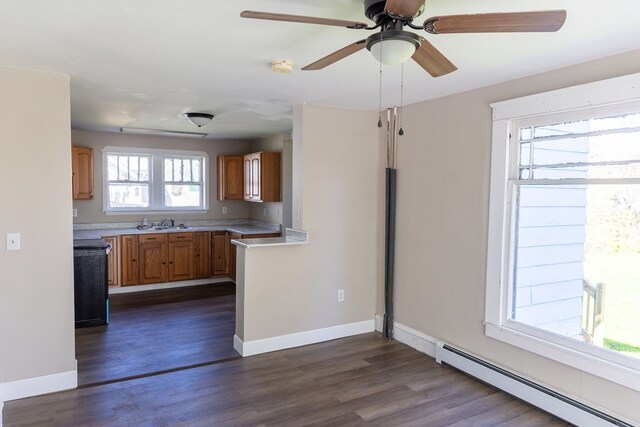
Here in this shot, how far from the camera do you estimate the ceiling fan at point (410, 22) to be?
1453 mm

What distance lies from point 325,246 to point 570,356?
87.3 inches

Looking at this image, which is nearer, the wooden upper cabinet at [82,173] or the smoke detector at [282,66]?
the smoke detector at [282,66]

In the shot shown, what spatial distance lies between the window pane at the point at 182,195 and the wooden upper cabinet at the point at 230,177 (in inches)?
17.1

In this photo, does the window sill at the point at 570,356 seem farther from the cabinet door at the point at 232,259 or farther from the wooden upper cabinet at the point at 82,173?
the wooden upper cabinet at the point at 82,173

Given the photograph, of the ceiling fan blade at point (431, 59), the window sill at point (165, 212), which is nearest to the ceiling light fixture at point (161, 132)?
the window sill at point (165, 212)

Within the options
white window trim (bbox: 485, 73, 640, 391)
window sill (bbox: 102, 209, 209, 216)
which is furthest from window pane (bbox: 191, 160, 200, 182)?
white window trim (bbox: 485, 73, 640, 391)

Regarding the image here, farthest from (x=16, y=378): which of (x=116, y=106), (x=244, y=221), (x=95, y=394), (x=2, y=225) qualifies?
(x=244, y=221)

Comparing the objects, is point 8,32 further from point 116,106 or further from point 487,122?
point 487,122

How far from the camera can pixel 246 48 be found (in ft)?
7.93

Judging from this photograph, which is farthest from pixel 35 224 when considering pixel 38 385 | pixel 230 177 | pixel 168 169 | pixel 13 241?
pixel 230 177

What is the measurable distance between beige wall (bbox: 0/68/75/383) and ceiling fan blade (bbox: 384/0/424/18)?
2.54 metres

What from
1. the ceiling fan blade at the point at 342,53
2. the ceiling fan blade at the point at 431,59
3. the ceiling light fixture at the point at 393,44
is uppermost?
the ceiling fan blade at the point at 342,53

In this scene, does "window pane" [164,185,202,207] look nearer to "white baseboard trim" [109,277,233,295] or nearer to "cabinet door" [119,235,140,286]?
"cabinet door" [119,235,140,286]

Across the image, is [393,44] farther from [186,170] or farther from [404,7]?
[186,170]
